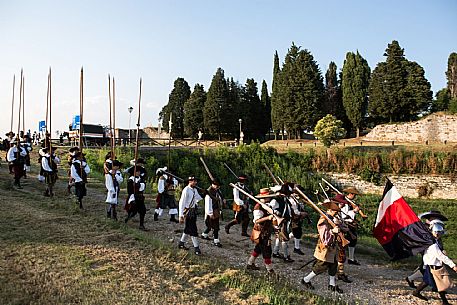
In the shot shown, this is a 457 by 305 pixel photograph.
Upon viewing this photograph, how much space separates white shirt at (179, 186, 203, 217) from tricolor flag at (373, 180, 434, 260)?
448cm

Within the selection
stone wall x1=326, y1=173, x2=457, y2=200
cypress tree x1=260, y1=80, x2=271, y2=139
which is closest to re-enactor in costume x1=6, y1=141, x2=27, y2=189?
stone wall x1=326, y1=173, x2=457, y2=200

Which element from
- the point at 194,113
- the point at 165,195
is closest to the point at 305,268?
the point at 165,195

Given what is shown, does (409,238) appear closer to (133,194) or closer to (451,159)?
(133,194)

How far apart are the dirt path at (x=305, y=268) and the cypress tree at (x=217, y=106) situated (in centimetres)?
2946

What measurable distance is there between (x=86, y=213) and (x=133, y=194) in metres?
1.68

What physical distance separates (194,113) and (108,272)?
37.9m

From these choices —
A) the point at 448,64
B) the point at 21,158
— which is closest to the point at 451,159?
the point at 21,158

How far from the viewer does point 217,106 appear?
1665 inches

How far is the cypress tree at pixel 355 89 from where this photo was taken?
1566 inches

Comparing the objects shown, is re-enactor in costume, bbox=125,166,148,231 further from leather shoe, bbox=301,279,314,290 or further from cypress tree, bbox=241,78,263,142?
cypress tree, bbox=241,78,263,142

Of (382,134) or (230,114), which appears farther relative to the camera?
(230,114)

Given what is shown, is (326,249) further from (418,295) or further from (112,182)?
(112,182)

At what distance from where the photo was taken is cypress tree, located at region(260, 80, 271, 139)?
47.3m

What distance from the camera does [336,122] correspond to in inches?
1110
